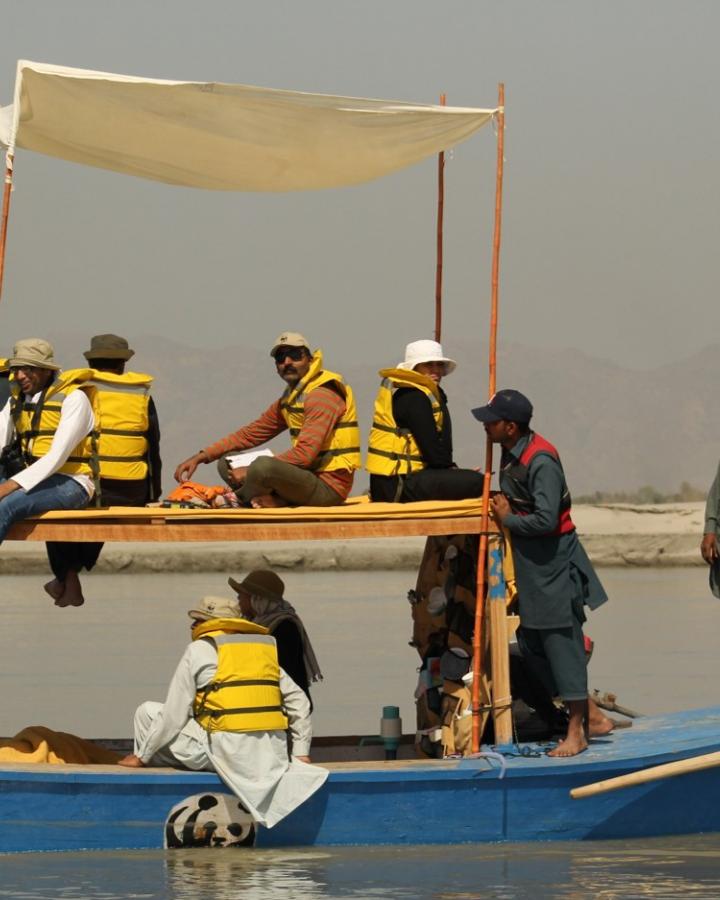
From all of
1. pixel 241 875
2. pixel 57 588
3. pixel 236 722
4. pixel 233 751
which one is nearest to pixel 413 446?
pixel 236 722

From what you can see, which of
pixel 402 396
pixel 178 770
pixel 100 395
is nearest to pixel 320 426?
pixel 402 396

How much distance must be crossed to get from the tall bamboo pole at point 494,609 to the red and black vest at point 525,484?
0.12 m

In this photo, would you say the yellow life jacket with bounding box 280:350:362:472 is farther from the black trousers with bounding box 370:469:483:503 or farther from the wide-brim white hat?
the wide-brim white hat

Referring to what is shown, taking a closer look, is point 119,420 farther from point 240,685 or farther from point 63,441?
point 240,685

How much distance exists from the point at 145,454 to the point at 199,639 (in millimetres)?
1126

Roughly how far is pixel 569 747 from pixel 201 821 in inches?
73.5

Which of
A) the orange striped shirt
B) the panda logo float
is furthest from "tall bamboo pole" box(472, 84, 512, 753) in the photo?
the panda logo float

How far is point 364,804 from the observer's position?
943 cm

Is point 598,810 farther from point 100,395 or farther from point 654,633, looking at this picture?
point 654,633

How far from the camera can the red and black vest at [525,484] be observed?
958cm

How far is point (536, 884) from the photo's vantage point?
9227 millimetres

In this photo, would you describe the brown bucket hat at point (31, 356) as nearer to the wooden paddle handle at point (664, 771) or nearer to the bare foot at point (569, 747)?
the bare foot at point (569, 747)

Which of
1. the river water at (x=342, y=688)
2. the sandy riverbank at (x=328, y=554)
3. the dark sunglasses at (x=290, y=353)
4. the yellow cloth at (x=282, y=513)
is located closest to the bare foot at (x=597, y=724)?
the river water at (x=342, y=688)

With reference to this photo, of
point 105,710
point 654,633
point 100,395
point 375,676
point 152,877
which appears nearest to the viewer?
point 152,877
